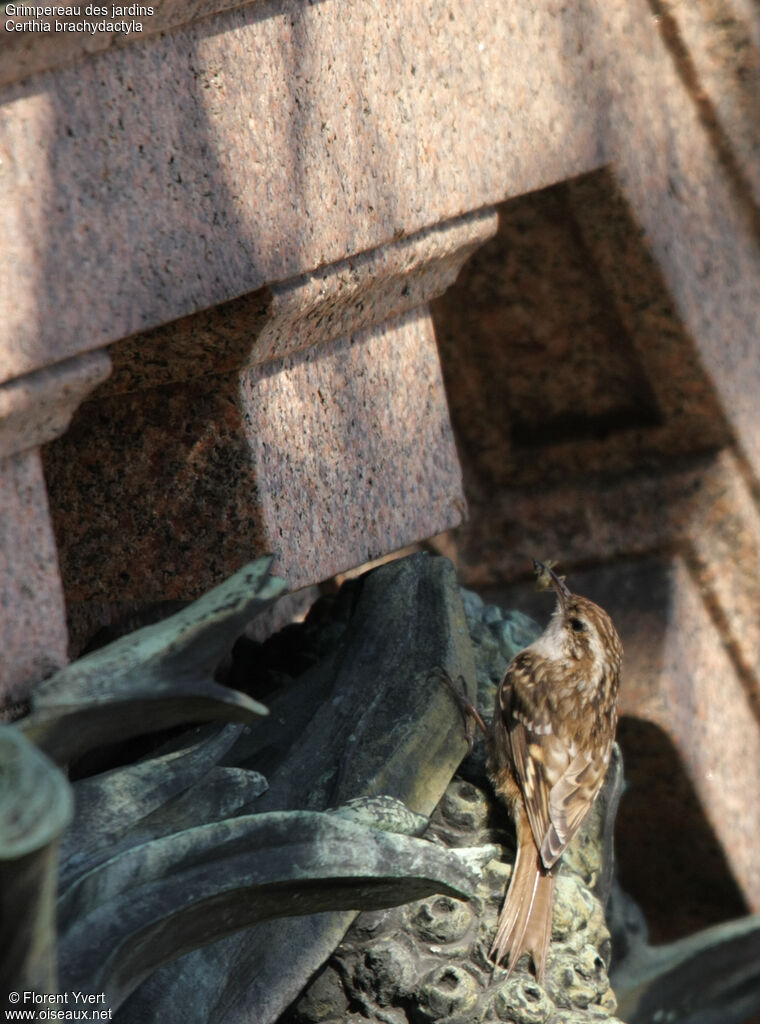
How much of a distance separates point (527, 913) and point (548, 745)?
2.06ft

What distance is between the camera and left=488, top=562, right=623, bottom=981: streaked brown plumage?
7.62ft

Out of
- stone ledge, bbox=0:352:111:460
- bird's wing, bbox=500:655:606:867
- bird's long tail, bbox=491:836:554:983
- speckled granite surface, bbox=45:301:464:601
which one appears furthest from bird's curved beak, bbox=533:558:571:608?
stone ledge, bbox=0:352:111:460

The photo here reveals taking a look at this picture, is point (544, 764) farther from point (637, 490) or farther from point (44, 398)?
point (44, 398)

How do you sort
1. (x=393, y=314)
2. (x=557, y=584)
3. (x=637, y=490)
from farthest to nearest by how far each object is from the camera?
(x=637, y=490) → (x=557, y=584) → (x=393, y=314)

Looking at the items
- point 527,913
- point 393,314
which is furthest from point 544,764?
point 393,314

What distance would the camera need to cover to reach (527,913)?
7.48ft

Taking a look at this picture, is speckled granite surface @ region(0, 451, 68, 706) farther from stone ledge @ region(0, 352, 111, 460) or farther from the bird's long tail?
the bird's long tail

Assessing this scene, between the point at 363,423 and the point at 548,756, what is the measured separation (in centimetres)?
85

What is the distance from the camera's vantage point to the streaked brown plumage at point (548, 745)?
7.62 feet

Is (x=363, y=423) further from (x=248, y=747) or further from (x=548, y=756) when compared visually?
(x=548, y=756)

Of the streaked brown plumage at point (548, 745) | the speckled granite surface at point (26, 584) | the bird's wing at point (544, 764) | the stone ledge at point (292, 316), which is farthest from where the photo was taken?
the bird's wing at point (544, 764)

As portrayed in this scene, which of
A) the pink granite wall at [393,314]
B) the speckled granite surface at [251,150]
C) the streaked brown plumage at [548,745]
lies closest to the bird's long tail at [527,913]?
the streaked brown plumage at [548,745]

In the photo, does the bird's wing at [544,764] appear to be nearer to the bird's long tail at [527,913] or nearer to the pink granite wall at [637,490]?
the bird's long tail at [527,913]

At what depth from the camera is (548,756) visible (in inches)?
111
